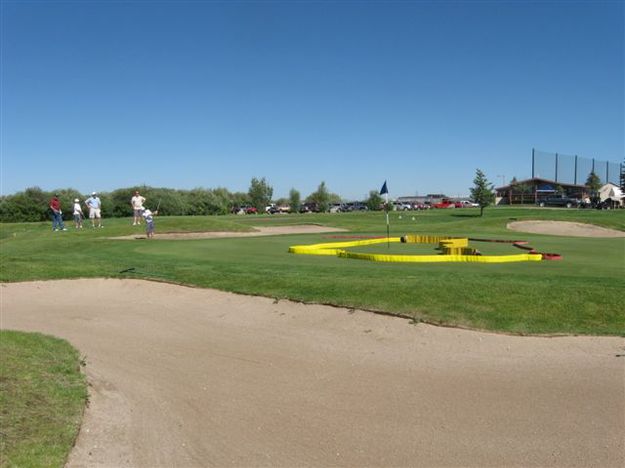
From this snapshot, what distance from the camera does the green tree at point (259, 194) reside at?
106250 mm

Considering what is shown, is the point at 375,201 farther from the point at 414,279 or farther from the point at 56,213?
the point at 414,279

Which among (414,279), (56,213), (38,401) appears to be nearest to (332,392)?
(38,401)

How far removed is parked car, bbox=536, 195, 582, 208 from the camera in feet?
289

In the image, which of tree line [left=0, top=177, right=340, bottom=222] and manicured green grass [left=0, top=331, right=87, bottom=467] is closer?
manicured green grass [left=0, top=331, right=87, bottom=467]

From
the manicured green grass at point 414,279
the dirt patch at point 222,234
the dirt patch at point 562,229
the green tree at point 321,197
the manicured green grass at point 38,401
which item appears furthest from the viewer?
the green tree at point 321,197

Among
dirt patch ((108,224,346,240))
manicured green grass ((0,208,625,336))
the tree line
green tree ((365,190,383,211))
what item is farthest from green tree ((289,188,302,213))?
manicured green grass ((0,208,625,336))

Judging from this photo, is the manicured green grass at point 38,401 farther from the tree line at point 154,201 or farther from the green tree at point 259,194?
the green tree at point 259,194

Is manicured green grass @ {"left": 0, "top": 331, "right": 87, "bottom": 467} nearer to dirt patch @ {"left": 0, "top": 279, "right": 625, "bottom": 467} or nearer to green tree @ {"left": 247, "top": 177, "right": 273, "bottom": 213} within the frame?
dirt patch @ {"left": 0, "top": 279, "right": 625, "bottom": 467}

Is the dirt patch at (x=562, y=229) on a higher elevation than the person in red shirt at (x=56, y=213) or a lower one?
lower

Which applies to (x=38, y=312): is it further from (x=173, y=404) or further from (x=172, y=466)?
(x=172, y=466)

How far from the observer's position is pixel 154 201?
80.8 metres

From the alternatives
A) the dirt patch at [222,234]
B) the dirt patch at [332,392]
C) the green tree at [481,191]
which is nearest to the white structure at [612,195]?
the green tree at [481,191]

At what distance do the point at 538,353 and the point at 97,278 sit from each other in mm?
10573

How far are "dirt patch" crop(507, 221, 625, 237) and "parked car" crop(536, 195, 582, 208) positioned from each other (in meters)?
50.3
